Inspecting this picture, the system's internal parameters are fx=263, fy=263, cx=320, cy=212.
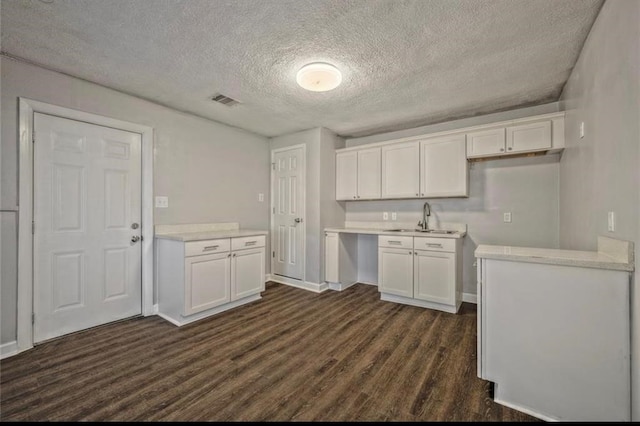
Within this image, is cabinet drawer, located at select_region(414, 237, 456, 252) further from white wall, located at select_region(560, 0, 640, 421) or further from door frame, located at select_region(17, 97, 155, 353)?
door frame, located at select_region(17, 97, 155, 353)

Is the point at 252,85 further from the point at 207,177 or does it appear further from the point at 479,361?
the point at 479,361

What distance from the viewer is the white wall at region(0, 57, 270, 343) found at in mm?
2166

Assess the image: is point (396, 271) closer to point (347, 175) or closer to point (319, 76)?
point (347, 175)

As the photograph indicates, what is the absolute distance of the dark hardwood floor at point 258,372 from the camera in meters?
1.56

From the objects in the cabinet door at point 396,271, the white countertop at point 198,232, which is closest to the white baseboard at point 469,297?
the cabinet door at point 396,271

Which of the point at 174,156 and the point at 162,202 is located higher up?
the point at 174,156

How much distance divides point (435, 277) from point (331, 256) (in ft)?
4.77

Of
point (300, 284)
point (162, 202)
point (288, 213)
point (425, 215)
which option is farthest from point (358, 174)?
point (162, 202)

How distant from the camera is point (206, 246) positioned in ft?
9.59

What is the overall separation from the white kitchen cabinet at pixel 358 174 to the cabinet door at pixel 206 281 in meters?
2.04

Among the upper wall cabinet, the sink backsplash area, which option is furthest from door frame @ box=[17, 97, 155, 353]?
the upper wall cabinet

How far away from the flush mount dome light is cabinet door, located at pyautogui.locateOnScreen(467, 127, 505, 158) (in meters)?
1.90

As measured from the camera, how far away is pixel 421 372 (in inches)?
76.7

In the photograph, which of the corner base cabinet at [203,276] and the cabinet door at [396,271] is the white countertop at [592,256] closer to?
the cabinet door at [396,271]
